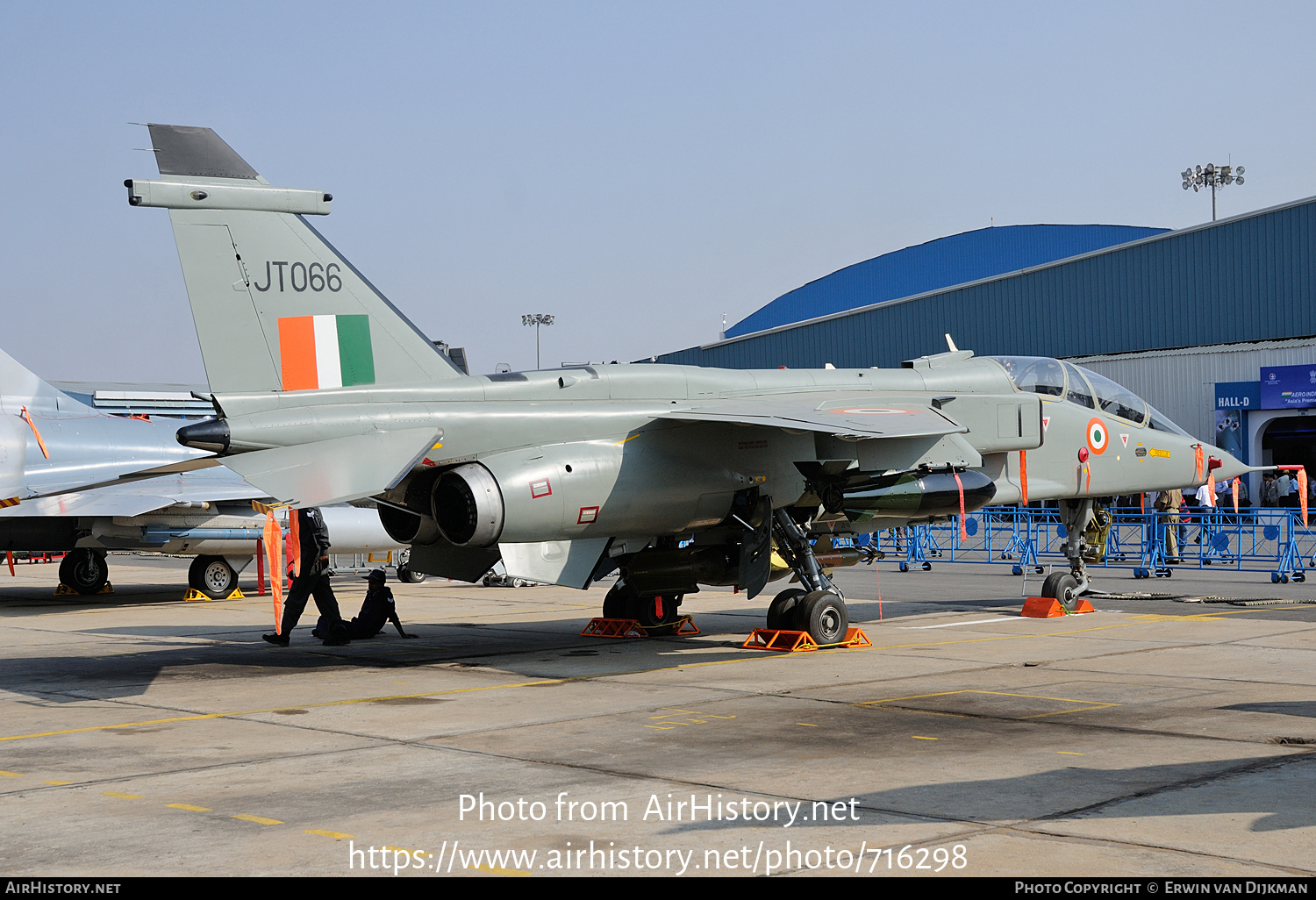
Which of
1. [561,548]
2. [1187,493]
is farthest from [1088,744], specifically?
[1187,493]

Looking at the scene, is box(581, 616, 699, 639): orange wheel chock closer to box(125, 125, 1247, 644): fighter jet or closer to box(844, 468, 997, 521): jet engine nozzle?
box(125, 125, 1247, 644): fighter jet

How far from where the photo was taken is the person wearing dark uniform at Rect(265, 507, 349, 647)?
46.1ft

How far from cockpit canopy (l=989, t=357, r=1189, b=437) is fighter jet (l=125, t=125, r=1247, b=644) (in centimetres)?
56

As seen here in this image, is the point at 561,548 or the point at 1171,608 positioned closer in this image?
the point at 561,548

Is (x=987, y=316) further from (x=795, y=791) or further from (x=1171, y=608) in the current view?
(x=795, y=791)

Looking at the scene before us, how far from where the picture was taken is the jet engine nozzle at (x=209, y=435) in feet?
32.8

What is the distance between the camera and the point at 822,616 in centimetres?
1276

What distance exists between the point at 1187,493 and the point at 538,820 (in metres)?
29.1

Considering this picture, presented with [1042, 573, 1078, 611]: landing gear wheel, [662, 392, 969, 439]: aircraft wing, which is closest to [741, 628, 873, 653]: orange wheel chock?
[662, 392, 969, 439]: aircraft wing

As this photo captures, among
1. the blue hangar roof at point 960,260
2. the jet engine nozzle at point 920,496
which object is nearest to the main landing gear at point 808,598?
the jet engine nozzle at point 920,496

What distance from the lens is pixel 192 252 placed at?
10656 millimetres

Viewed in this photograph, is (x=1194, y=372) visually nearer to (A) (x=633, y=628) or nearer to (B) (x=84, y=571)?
(A) (x=633, y=628)

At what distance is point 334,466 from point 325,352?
1.86 meters

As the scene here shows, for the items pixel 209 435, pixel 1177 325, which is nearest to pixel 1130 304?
pixel 1177 325
